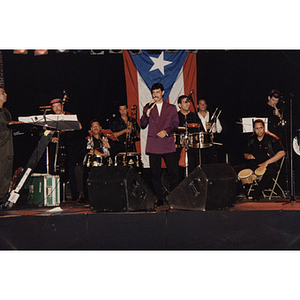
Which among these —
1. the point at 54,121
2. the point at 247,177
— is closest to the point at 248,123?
the point at 247,177

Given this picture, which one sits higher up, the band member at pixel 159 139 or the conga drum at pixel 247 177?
the band member at pixel 159 139

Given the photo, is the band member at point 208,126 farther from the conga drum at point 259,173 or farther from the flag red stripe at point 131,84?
the flag red stripe at point 131,84

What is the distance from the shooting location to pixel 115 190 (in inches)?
164

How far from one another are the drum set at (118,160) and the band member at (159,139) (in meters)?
0.77

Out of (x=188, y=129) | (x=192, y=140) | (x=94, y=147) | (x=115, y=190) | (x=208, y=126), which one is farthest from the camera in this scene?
(x=208, y=126)

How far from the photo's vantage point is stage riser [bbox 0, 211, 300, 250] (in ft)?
13.4

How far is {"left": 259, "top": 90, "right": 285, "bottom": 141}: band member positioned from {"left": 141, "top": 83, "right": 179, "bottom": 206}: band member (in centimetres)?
219

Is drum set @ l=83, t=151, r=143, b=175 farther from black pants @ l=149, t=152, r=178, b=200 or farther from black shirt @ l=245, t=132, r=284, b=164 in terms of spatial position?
black shirt @ l=245, t=132, r=284, b=164

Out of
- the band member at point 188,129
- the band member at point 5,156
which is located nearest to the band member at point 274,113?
the band member at point 188,129

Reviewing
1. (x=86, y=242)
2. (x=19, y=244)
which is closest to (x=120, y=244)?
(x=86, y=242)

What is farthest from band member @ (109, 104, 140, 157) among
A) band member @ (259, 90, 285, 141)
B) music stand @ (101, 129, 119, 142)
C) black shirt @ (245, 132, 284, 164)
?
band member @ (259, 90, 285, 141)

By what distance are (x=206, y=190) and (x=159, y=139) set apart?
126cm

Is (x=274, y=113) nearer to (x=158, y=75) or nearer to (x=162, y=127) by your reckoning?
(x=158, y=75)

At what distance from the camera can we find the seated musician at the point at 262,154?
575 cm
